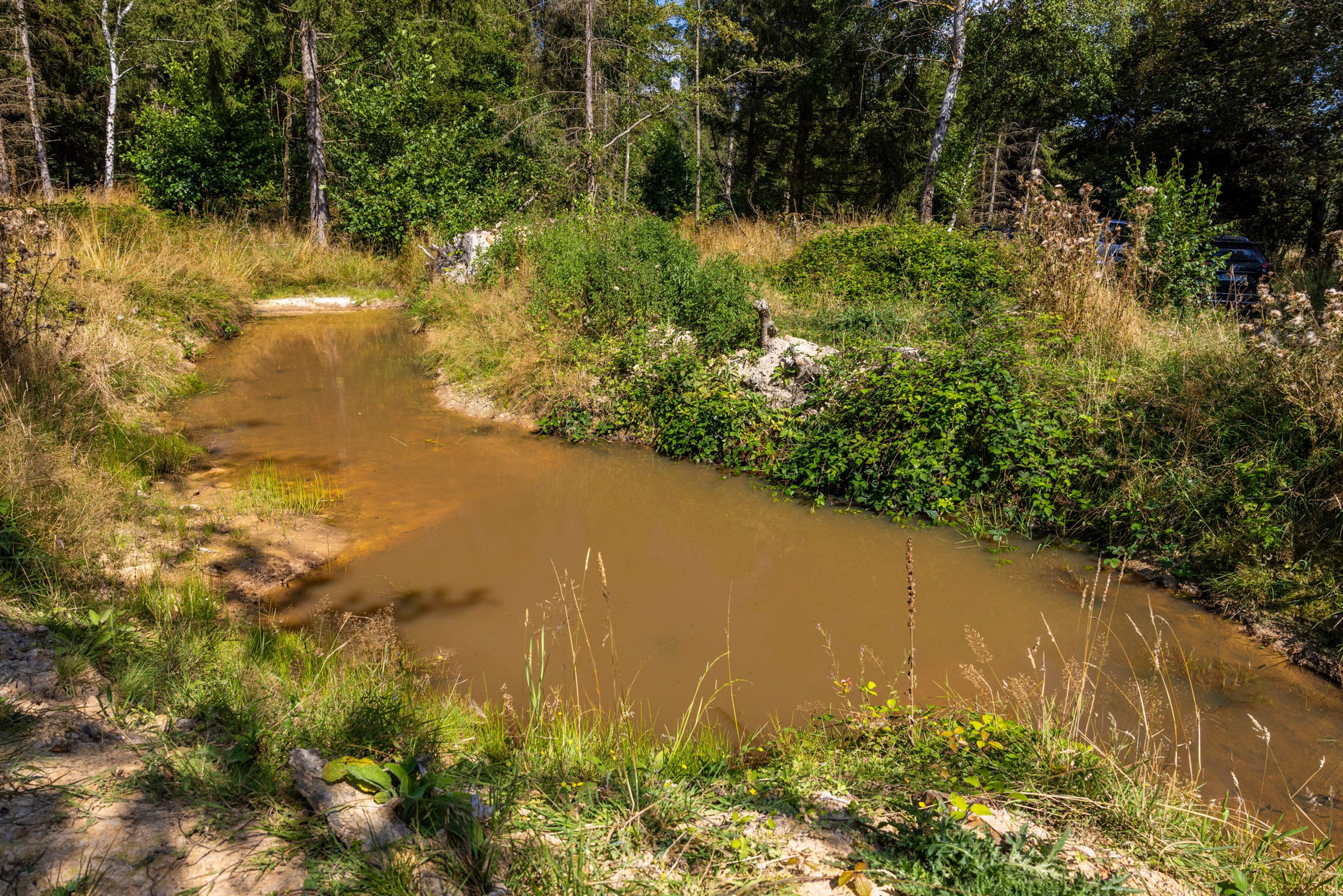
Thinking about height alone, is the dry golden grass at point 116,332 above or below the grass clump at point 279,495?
above

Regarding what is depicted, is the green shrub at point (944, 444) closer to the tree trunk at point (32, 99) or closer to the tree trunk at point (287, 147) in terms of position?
the tree trunk at point (287, 147)

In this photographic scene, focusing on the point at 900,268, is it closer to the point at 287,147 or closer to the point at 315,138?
the point at 315,138

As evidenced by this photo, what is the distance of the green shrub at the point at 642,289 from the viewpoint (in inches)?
345

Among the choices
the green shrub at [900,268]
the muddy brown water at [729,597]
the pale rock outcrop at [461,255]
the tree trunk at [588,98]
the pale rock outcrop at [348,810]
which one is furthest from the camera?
the tree trunk at [588,98]

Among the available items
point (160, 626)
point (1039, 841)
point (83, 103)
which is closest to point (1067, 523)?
point (1039, 841)

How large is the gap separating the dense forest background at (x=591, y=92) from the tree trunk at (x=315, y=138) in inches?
4.6

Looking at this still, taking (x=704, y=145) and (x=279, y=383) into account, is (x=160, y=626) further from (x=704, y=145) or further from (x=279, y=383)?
(x=704, y=145)

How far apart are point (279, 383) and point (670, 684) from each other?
8.59 metres

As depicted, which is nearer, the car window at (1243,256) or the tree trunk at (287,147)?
the car window at (1243,256)

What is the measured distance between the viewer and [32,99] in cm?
1998

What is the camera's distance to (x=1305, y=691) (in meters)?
4.09

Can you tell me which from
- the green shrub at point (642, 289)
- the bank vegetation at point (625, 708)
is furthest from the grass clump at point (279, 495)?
the green shrub at point (642, 289)

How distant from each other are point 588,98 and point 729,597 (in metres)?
13.9

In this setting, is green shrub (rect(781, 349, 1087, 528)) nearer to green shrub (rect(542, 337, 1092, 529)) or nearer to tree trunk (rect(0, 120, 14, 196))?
green shrub (rect(542, 337, 1092, 529))
